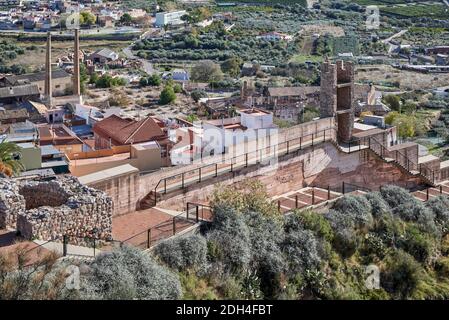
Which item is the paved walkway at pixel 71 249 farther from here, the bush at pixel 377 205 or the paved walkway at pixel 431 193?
the paved walkway at pixel 431 193

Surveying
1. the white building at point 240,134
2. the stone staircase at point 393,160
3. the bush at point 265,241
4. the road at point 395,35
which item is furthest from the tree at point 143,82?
the bush at point 265,241

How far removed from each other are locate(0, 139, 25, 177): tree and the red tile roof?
5860 mm

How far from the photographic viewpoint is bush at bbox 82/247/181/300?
974 cm

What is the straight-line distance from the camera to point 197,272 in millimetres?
A: 11312

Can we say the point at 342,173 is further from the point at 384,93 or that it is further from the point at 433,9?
the point at 433,9

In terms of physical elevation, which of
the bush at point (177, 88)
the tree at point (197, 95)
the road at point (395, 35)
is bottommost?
the tree at point (197, 95)

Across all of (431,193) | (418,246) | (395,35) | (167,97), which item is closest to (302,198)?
(418,246)

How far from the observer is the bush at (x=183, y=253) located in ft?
37.0

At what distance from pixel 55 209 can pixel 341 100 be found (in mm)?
10351

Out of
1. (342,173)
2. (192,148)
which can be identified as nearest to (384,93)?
(192,148)

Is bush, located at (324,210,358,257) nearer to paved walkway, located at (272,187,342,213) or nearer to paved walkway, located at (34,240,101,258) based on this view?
paved walkway, located at (272,187,342,213)

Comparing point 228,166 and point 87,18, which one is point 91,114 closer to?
point 228,166

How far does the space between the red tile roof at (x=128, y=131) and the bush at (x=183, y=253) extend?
1377 centimetres

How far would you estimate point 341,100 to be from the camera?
1958 cm
